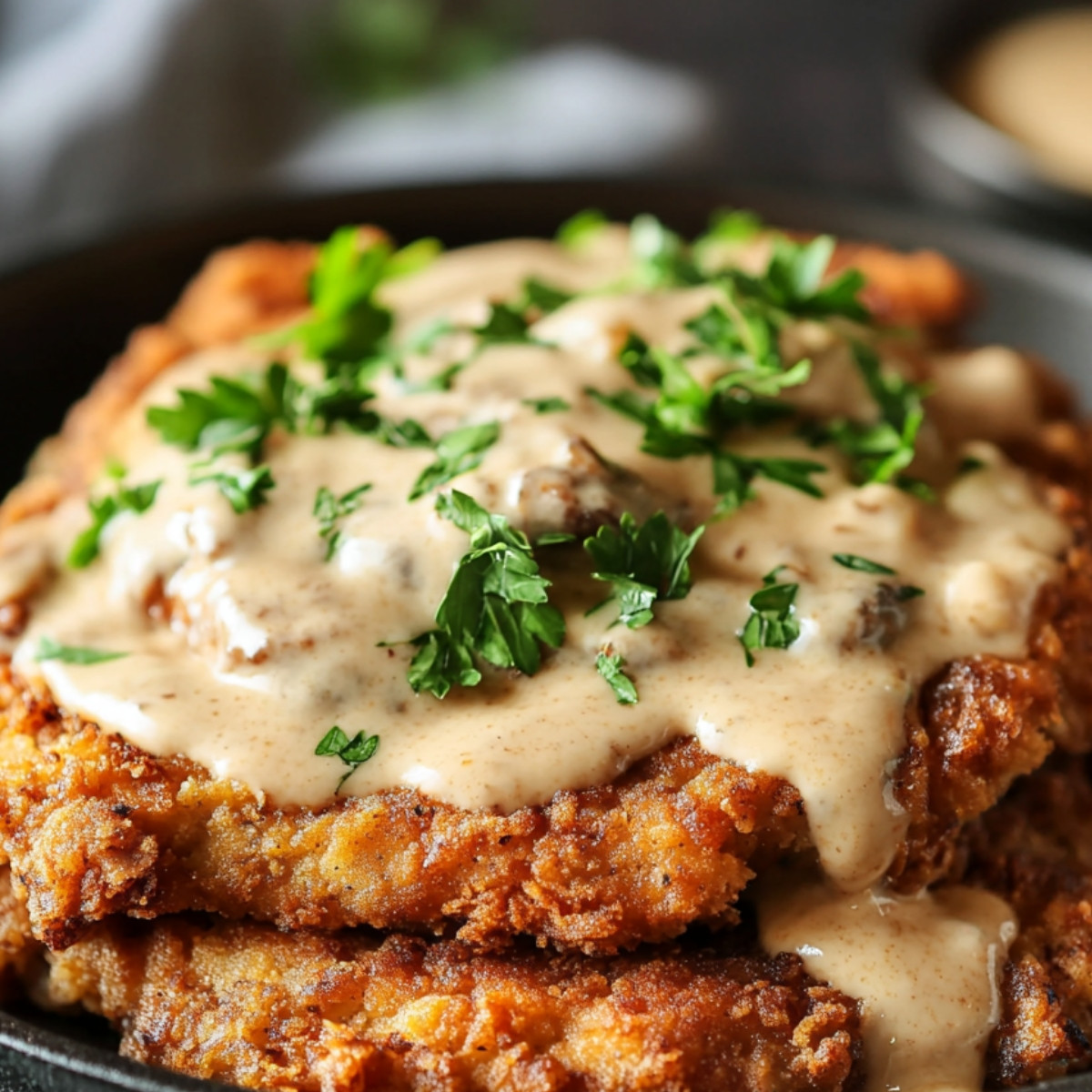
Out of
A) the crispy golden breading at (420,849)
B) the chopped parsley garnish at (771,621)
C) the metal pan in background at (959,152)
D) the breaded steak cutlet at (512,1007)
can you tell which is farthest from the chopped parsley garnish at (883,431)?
the metal pan in background at (959,152)

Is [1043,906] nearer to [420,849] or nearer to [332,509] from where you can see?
[420,849]

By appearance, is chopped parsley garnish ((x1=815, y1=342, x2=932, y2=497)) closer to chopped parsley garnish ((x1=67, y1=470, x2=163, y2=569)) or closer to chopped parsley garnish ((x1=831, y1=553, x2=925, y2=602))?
chopped parsley garnish ((x1=831, y1=553, x2=925, y2=602))

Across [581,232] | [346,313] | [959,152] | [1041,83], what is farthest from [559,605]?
[1041,83]

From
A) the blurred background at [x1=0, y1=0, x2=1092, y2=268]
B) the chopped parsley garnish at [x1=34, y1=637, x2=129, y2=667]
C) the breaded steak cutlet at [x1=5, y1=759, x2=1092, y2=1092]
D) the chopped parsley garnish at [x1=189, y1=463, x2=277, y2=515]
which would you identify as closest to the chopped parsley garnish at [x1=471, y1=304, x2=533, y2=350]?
the chopped parsley garnish at [x1=189, y1=463, x2=277, y2=515]

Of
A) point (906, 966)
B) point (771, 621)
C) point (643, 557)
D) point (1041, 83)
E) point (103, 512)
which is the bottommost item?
point (1041, 83)

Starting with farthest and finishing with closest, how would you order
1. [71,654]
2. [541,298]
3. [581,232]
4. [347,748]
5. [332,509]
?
[581,232]
[541,298]
[332,509]
[71,654]
[347,748]

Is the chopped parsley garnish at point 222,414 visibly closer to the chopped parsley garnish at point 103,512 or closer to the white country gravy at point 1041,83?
the chopped parsley garnish at point 103,512

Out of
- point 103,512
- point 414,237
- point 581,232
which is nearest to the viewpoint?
point 103,512
